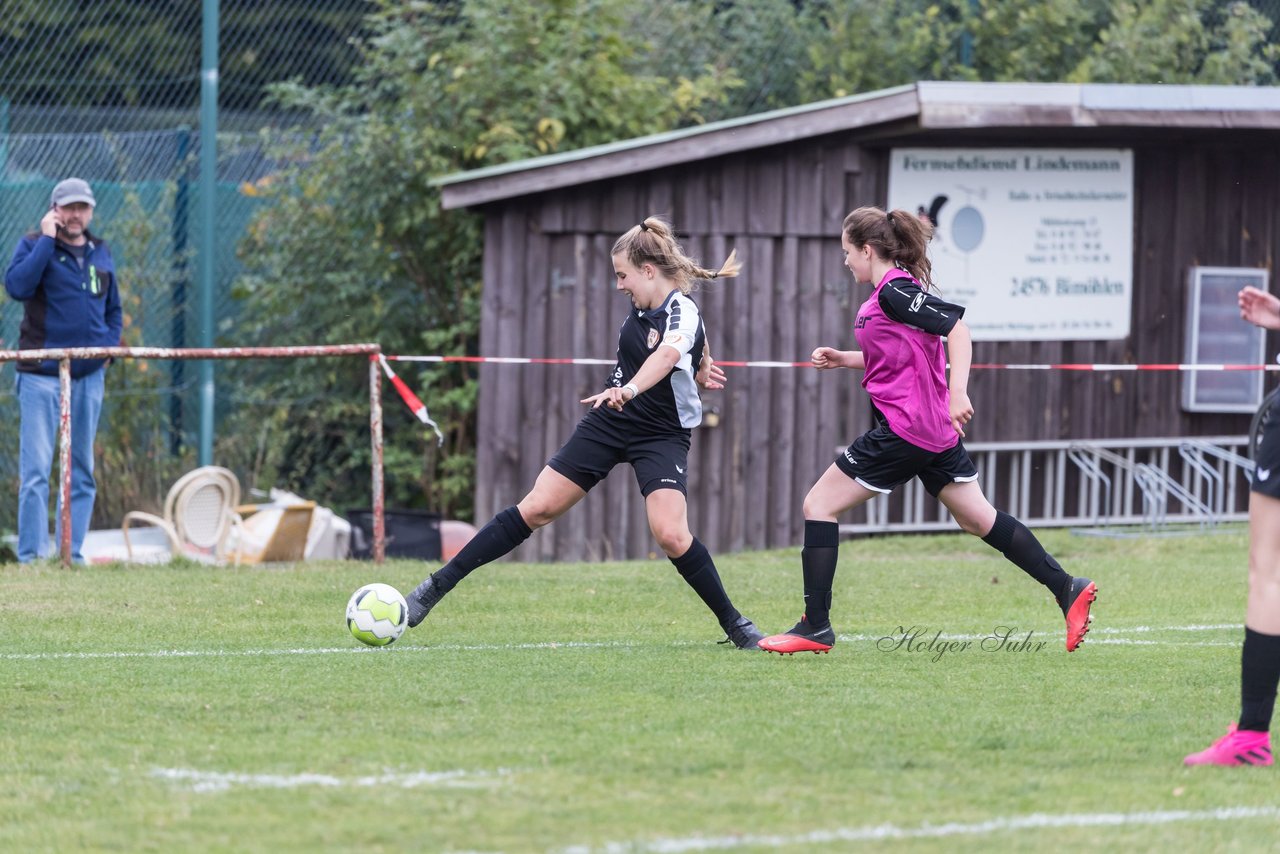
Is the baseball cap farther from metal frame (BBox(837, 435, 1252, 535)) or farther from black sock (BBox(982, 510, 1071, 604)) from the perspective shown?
metal frame (BBox(837, 435, 1252, 535))

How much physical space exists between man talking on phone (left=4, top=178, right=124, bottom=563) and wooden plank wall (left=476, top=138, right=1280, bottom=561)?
3628 millimetres

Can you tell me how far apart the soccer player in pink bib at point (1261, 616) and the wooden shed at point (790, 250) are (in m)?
8.20

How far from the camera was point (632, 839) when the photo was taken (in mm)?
4027

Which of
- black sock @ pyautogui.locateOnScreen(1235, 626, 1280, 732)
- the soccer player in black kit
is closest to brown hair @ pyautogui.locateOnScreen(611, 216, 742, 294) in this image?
the soccer player in black kit

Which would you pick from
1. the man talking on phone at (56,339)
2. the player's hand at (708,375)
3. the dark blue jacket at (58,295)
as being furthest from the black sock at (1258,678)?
the dark blue jacket at (58,295)

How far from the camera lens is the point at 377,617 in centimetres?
696

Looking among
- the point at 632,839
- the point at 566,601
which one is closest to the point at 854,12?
the point at 566,601

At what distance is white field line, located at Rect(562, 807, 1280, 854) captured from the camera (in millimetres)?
3965

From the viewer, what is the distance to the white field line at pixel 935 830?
13.0ft

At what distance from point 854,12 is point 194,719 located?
Result: 43.5ft

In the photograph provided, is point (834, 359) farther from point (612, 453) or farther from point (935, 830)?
point (935, 830)

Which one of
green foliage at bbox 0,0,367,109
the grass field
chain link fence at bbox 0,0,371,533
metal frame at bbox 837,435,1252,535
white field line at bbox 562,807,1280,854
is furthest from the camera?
metal frame at bbox 837,435,1252,535

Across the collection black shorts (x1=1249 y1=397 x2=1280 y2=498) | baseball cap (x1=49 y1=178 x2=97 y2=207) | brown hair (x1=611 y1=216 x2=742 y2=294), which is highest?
baseball cap (x1=49 y1=178 x2=97 y2=207)

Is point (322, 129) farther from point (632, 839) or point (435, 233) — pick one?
point (632, 839)
